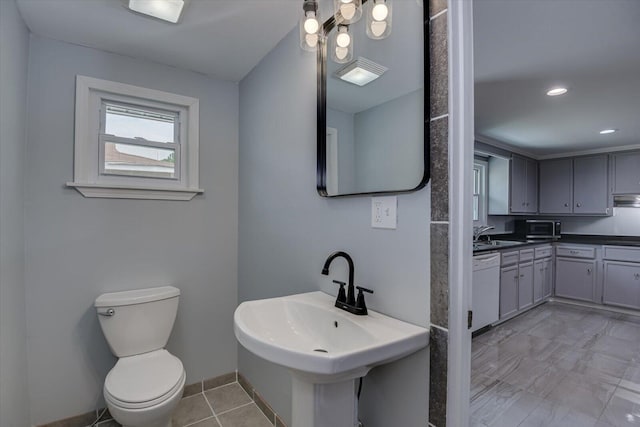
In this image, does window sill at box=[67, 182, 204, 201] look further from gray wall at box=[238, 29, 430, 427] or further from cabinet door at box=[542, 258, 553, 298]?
cabinet door at box=[542, 258, 553, 298]

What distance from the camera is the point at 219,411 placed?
201cm

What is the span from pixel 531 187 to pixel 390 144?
190 inches

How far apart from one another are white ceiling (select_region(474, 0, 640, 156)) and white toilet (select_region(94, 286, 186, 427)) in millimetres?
2529

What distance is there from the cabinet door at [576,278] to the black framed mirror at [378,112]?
15.3 ft

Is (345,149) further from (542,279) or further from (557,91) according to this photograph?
(542,279)

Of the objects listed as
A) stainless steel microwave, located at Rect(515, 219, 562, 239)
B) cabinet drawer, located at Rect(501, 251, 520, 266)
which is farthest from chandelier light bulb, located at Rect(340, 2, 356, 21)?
stainless steel microwave, located at Rect(515, 219, 562, 239)

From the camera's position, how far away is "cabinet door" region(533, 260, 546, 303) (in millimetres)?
3988

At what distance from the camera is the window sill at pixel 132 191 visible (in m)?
1.90

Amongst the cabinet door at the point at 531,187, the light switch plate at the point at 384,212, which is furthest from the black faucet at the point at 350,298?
the cabinet door at the point at 531,187

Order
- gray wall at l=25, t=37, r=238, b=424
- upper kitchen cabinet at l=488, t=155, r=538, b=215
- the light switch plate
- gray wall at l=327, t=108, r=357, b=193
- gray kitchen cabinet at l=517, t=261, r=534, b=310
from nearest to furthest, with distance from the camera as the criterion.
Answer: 1. the light switch plate
2. gray wall at l=327, t=108, r=357, b=193
3. gray wall at l=25, t=37, r=238, b=424
4. gray kitchen cabinet at l=517, t=261, r=534, b=310
5. upper kitchen cabinet at l=488, t=155, r=538, b=215

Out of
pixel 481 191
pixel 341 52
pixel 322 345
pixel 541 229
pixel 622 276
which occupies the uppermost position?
pixel 341 52

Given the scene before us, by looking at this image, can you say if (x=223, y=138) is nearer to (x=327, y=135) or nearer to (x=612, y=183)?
(x=327, y=135)

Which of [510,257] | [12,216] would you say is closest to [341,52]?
[12,216]

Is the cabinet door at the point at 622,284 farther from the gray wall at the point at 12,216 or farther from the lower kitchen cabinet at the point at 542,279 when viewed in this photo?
the gray wall at the point at 12,216
